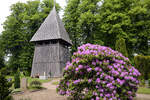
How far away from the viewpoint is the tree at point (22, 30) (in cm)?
2855

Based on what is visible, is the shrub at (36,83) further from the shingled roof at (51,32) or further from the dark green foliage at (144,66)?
the shingled roof at (51,32)

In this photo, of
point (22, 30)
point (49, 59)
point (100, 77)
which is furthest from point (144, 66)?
point (22, 30)

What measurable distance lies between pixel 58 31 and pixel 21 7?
54.6 ft

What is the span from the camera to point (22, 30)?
3059cm

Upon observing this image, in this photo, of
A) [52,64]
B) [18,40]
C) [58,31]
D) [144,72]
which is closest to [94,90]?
[144,72]

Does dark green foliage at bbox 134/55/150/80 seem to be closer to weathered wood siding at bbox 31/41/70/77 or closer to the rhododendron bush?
the rhododendron bush

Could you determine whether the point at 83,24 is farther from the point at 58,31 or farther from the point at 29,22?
the point at 29,22

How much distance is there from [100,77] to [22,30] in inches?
1164

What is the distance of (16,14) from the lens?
31828 millimetres

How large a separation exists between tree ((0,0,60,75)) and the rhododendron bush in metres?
23.8

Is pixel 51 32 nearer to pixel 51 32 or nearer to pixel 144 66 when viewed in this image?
pixel 51 32

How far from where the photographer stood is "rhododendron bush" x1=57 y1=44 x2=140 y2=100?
4.82 metres

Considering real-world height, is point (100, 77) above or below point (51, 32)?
below

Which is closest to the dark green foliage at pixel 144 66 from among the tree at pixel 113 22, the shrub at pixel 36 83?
the tree at pixel 113 22
